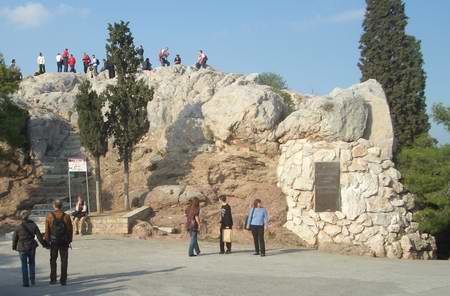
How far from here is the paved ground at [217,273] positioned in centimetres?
1140

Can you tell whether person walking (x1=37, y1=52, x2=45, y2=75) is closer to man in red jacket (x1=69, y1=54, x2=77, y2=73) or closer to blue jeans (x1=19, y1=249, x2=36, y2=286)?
man in red jacket (x1=69, y1=54, x2=77, y2=73)

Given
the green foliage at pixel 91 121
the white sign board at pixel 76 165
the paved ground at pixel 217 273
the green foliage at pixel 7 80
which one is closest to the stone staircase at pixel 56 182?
the white sign board at pixel 76 165

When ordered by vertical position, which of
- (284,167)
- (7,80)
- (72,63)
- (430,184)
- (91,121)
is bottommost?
(430,184)

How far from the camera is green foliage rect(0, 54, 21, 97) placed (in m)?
23.6

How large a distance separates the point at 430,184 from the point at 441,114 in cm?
384

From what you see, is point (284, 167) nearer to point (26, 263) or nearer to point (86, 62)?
point (26, 263)

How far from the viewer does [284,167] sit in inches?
890

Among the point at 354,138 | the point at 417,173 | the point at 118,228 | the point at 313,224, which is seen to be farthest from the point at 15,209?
the point at 417,173

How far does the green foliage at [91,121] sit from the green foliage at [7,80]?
2.91m

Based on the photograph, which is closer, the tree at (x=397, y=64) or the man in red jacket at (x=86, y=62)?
the tree at (x=397, y=64)

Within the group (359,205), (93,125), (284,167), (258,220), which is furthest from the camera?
(93,125)

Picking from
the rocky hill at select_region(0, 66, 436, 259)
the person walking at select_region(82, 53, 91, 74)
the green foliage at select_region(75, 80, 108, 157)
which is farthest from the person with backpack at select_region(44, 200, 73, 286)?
the person walking at select_region(82, 53, 91, 74)

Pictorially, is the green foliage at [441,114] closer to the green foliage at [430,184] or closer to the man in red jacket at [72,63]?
the green foliage at [430,184]

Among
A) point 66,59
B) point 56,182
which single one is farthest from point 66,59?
point 56,182
